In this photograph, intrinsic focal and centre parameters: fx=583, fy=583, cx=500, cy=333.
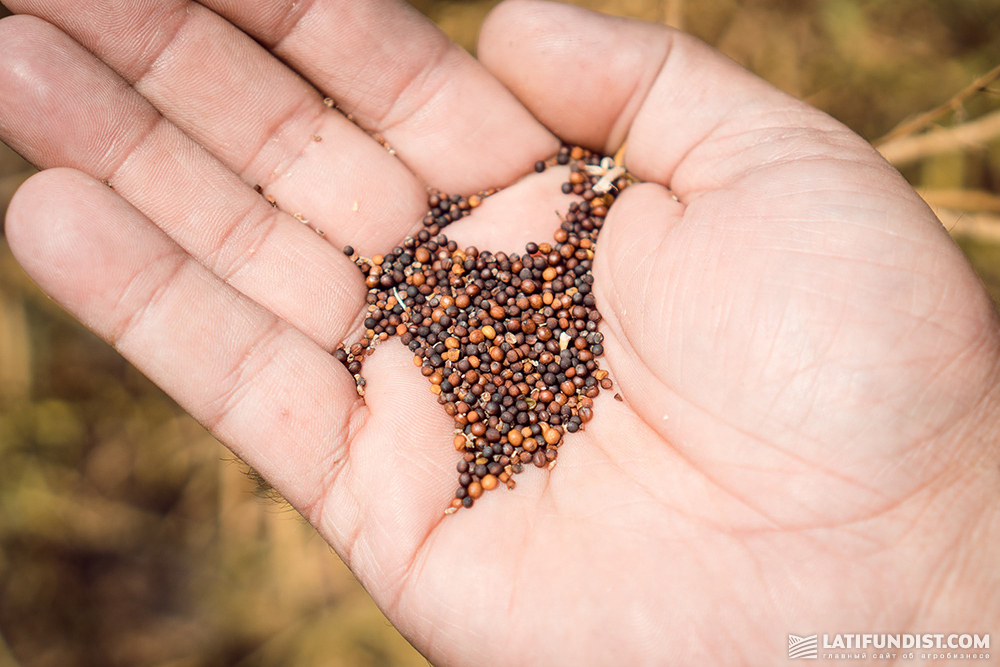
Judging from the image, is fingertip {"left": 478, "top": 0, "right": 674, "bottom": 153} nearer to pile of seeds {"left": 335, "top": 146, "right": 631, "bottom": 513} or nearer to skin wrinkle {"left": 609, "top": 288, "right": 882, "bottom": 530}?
pile of seeds {"left": 335, "top": 146, "right": 631, "bottom": 513}

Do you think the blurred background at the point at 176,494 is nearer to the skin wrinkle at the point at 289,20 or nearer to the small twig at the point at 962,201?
the small twig at the point at 962,201

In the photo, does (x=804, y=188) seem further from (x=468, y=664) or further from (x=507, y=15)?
(x=468, y=664)

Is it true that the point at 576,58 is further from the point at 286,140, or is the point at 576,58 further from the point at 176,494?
the point at 176,494

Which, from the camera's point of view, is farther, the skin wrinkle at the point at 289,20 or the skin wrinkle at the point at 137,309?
the skin wrinkle at the point at 289,20

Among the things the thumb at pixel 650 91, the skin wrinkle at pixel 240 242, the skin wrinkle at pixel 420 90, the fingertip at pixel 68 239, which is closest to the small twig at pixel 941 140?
the thumb at pixel 650 91

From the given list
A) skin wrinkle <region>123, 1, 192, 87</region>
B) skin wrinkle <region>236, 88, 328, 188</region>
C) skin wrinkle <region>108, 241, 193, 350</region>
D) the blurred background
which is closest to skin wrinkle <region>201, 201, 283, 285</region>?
skin wrinkle <region>236, 88, 328, 188</region>

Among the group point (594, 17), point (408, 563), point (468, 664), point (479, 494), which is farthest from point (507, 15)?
point (468, 664)
